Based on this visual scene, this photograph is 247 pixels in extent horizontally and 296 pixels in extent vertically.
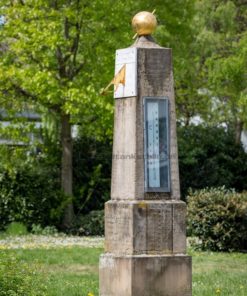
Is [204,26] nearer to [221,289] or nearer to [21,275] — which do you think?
[221,289]

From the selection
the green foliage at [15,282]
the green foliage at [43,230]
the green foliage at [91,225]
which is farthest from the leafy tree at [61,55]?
the green foliage at [15,282]

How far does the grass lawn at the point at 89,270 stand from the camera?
12.2 meters

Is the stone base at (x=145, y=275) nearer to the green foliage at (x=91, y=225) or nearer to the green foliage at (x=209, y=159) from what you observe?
the green foliage at (x=91, y=225)

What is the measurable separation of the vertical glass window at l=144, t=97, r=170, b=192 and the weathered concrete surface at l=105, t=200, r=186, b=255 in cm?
22

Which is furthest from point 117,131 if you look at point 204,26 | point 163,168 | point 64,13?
point 204,26

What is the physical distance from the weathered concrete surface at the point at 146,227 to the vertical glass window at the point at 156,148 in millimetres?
221

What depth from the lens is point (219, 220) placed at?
18.4 meters

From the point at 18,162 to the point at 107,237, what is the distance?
15.3 meters

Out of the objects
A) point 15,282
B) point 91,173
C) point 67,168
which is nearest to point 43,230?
point 67,168

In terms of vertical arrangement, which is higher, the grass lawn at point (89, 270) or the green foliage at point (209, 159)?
the green foliage at point (209, 159)

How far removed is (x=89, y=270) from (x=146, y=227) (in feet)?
16.9

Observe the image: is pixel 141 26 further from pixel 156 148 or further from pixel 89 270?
pixel 89 270

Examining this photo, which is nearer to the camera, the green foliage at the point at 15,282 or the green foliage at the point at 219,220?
the green foliage at the point at 15,282

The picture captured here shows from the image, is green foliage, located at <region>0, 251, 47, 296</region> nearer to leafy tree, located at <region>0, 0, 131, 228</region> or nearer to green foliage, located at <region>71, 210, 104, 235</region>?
leafy tree, located at <region>0, 0, 131, 228</region>
